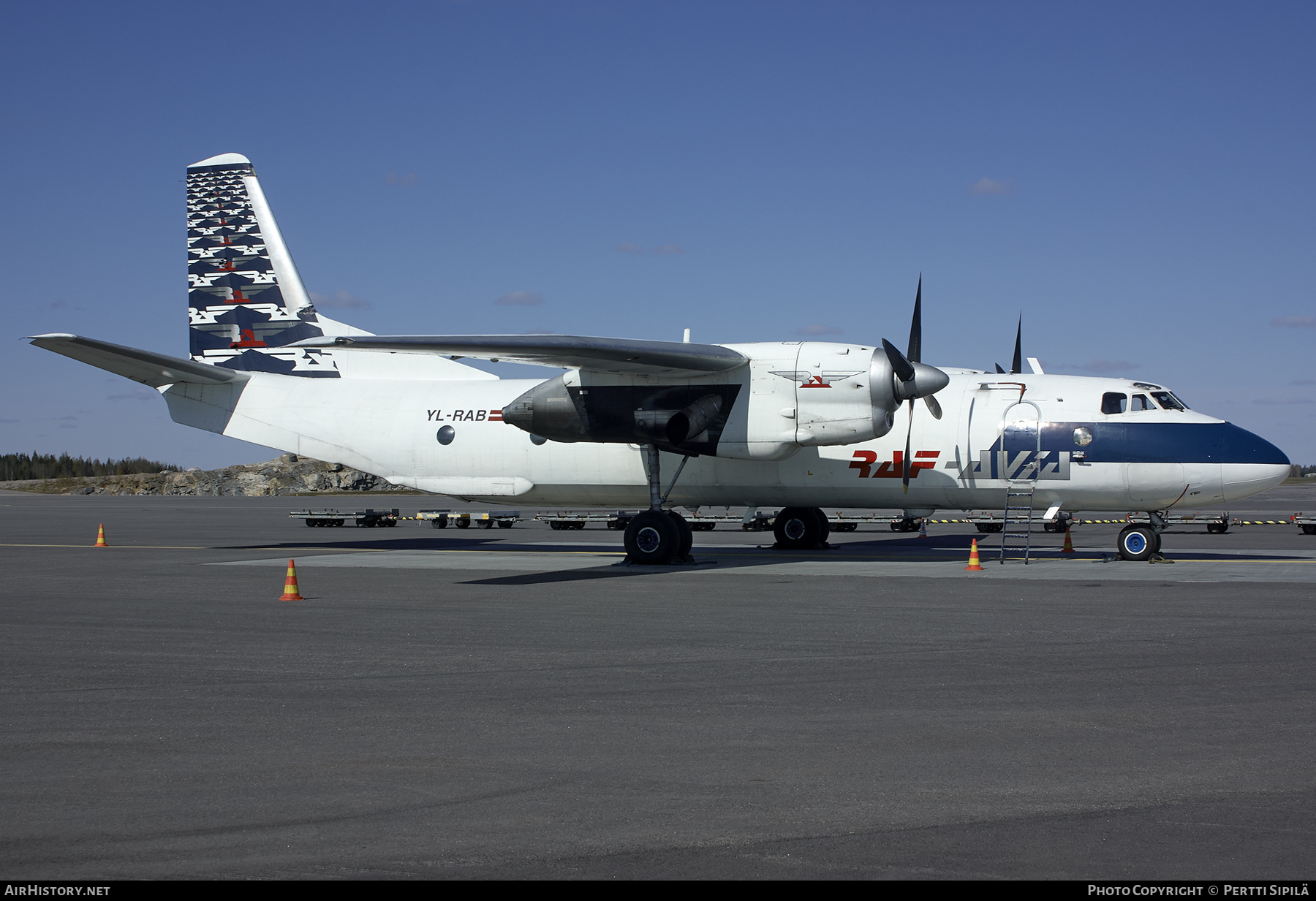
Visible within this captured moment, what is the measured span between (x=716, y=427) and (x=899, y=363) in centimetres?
377

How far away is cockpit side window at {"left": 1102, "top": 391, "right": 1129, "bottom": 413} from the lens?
851 inches

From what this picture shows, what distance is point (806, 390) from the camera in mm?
20781

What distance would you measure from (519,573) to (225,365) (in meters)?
12.7

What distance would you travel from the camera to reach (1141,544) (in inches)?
858

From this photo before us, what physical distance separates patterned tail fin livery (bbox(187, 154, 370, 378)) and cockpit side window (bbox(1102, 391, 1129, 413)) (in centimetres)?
1837

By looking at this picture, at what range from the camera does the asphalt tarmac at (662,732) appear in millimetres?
5094

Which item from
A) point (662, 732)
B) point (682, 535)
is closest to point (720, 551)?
point (682, 535)

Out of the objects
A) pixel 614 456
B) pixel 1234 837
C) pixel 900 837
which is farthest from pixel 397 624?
pixel 614 456

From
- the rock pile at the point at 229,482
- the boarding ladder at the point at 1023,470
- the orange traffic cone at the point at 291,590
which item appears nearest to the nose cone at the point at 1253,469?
the boarding ladder at the point at 1023,470

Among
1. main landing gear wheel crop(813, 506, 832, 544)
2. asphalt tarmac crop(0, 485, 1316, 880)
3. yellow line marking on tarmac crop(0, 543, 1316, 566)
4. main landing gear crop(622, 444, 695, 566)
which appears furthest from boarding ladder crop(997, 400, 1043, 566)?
main landing gear crop(622, 444, 695, 566)

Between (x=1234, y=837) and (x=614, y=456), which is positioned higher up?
(x=614, y=456)

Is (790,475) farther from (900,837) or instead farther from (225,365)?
(900,837)

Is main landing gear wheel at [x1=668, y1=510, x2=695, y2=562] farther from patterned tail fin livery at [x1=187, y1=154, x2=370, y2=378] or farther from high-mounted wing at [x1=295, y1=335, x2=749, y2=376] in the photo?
patterned tail fin livery at [x1=187, y1=154, x2=370, y2=378]

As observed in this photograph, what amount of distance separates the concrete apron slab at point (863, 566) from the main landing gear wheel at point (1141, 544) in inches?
11.8
